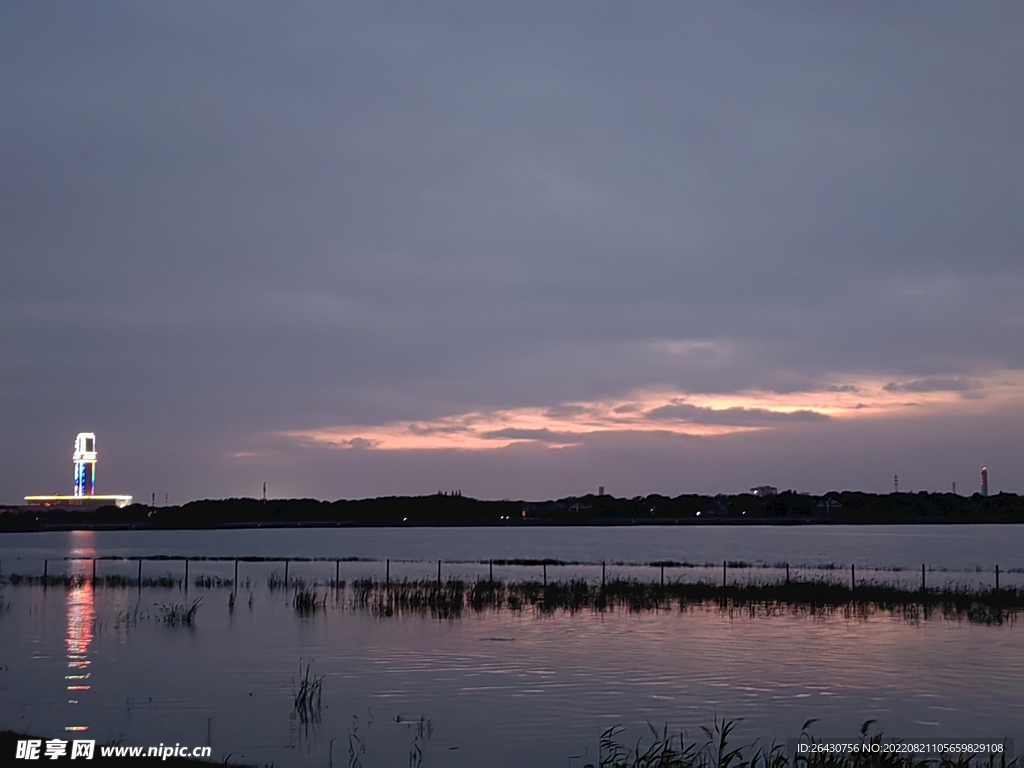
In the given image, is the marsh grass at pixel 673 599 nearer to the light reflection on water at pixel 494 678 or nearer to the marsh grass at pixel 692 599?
the marsh grass at pixel 692 599

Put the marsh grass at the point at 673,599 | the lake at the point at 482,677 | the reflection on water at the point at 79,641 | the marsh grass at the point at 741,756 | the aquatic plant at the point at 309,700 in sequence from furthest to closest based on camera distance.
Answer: the marsh grass at the point at 673,599
the reflection on water at the point at 79,641
the aquatic plant at the point at 309,700
the lake at the point at 482,677
the marsh grass at the point at 741,756

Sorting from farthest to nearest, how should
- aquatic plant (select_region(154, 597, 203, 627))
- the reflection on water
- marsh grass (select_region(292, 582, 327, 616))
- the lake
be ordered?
marsh grass (select_region(292, 582, 327, 616)) → aquatic plant (select_region(154, 597, 203, 627)) → the reflection on water → the lake

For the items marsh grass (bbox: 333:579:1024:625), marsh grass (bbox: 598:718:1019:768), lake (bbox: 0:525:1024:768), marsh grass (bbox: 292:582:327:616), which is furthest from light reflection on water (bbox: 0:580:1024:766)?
marsh grass (bbox: 333:579:1024:625)

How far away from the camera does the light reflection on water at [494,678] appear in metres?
20.8

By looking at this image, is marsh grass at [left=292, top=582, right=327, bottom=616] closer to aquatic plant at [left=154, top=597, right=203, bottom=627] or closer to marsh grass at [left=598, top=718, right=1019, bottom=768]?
aquatic plant at [left=154, top=597, right=203, bottom=627]

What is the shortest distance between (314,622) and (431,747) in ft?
70.6

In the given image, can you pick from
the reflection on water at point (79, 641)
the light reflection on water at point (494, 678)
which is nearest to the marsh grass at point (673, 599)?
the light reflection on water at point (494, 678)

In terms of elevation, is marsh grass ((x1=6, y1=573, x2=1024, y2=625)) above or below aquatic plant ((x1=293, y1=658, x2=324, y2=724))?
below

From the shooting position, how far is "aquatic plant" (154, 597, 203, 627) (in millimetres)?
38994

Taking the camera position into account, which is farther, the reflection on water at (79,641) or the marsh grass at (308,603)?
the marsh grass at (308,603)

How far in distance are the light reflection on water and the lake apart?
0.10 metres

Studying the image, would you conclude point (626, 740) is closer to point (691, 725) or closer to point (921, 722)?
point (691, 725)

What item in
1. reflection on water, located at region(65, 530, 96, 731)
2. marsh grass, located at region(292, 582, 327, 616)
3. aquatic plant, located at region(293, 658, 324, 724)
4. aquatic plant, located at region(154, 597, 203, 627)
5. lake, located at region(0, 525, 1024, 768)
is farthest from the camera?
marsh grass, located at region(292, 582, 327, 616)

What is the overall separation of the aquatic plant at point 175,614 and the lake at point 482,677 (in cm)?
47
